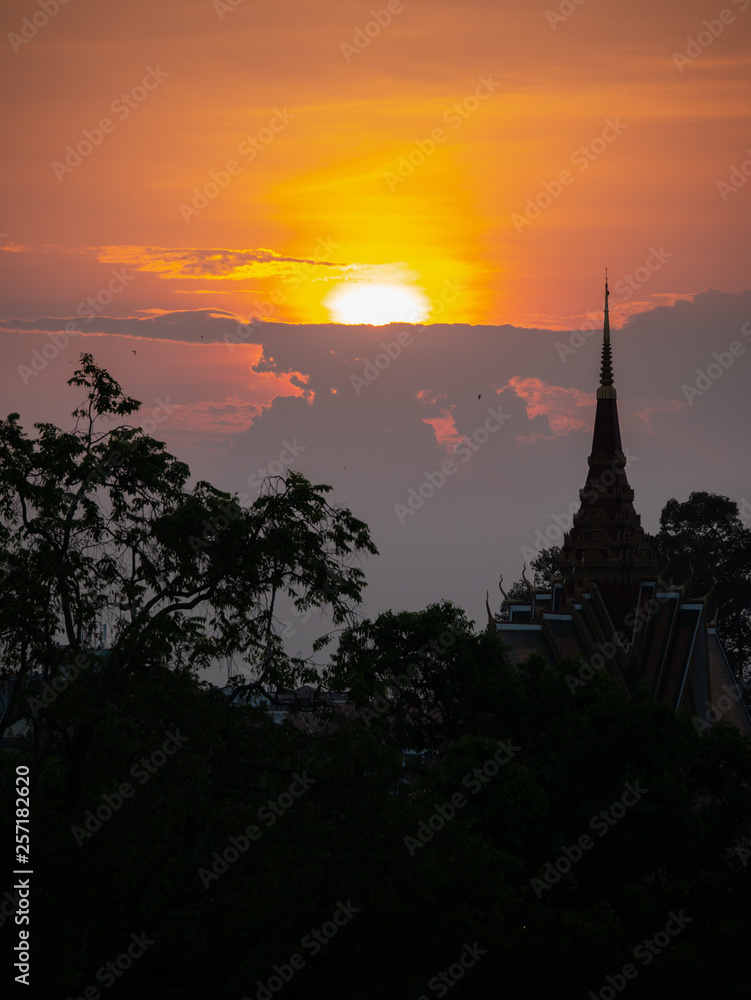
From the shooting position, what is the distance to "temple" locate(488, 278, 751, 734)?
4741 cm

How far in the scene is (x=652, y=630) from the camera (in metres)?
50.0

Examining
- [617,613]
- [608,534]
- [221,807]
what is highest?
[608,534]

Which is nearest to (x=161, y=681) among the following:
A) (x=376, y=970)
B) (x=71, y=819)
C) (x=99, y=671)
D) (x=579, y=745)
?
(x=99, y=671)

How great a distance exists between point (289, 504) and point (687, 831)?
486 inches

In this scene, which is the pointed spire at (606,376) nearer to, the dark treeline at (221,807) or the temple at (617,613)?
the temple at (617,613)

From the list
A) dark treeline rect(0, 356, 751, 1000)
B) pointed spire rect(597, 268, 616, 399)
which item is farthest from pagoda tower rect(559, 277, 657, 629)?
dark treeline rect(0, 356, 751, 1000)

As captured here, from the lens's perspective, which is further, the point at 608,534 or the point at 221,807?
the point at 608,534

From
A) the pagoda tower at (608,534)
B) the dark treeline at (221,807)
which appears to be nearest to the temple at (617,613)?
the pagoda tower at (608,534)

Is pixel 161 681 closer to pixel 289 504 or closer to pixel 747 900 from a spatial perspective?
pixel 289 504

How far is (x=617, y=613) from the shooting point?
5200 centimetres

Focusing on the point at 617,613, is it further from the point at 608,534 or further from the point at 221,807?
the point at 221,807

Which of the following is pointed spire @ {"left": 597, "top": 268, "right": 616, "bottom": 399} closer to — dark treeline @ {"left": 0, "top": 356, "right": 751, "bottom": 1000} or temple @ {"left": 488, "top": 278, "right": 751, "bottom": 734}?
temple @ {"left": 488, "top": 278, "right": 751, "bottom": 734}

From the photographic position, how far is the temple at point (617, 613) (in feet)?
156

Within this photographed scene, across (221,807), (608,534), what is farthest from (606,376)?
(221,807)
